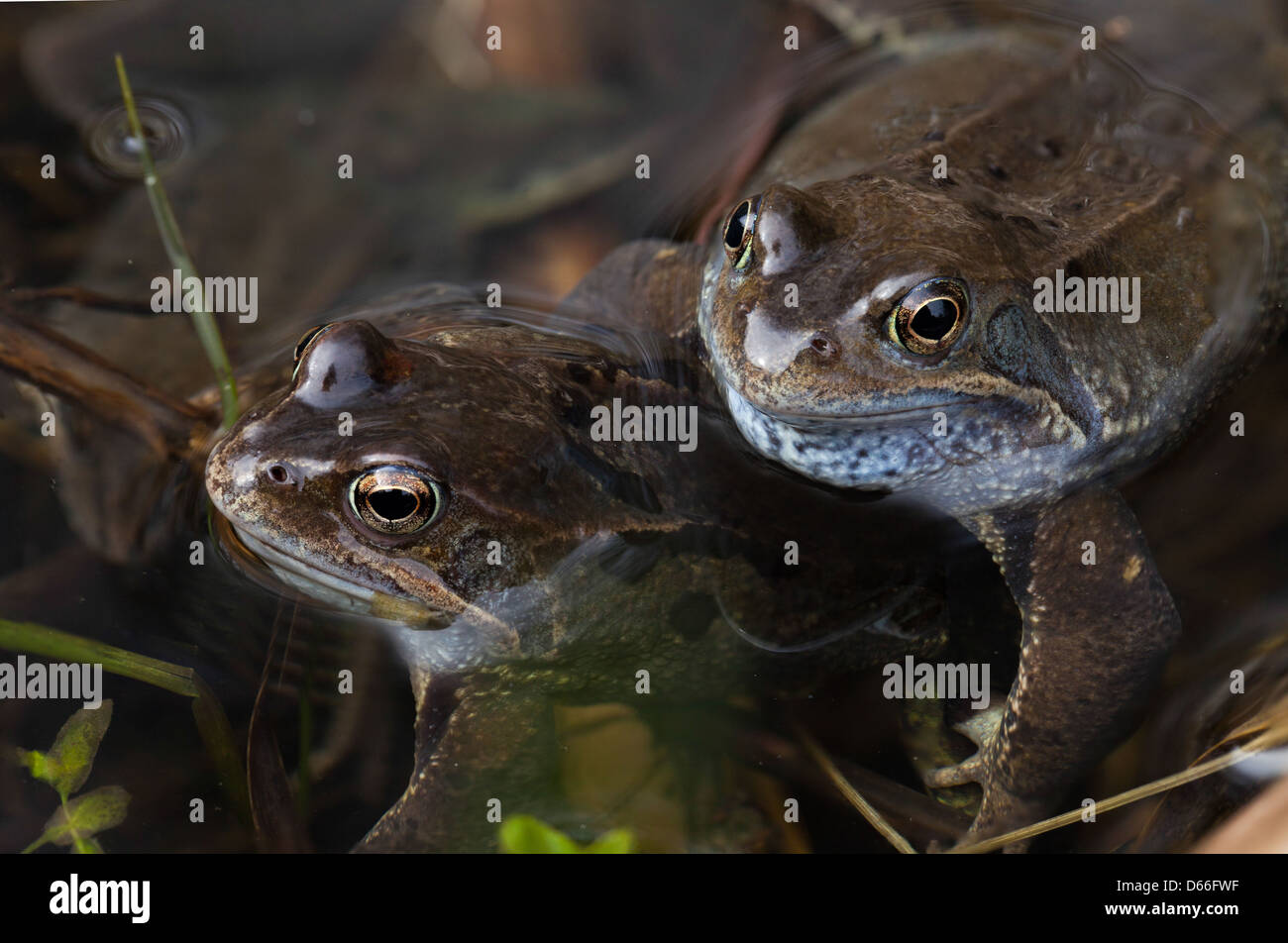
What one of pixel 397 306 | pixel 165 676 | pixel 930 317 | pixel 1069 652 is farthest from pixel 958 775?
pixel 397 306

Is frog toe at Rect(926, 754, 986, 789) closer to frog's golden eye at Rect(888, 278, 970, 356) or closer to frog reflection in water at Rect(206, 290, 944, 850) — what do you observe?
frog reflection in water at Rect(206, 290, 944, 850)

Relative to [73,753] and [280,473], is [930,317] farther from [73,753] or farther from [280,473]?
[73,753]

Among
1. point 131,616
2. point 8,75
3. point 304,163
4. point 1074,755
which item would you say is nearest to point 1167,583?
point 1074,755

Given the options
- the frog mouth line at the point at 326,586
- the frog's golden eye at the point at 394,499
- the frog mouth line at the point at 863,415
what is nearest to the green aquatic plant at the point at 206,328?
the frog mouth line at the point at 326,586

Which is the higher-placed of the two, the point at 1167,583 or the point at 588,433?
the point at 588,433

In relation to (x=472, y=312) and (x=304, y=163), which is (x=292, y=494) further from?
(x=304, y=163)

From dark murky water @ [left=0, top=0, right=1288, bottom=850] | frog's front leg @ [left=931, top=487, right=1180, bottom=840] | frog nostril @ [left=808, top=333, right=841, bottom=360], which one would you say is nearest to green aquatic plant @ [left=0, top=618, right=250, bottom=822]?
dark murky water @ [left=0, top=0, right=1288, bottom=850]
